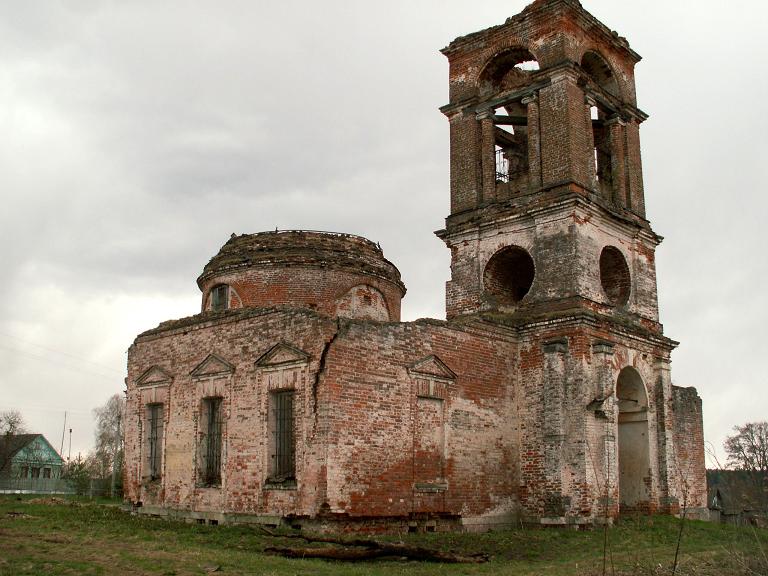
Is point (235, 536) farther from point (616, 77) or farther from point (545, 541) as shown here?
point (616, 77)

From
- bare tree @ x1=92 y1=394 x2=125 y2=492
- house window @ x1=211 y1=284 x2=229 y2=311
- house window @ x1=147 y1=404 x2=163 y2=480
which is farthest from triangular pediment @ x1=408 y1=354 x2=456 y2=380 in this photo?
bare tree @ x1=92 y1=394 x2=125 y2=492

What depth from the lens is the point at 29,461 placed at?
58.9 meters

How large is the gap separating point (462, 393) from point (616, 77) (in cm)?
990

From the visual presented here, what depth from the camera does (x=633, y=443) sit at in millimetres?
19406

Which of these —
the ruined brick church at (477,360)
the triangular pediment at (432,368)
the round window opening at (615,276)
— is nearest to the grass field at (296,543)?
the ruined brick church at (477,360)

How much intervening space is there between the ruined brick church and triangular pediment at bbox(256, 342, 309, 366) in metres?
0.06

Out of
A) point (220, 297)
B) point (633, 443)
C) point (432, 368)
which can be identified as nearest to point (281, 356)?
point (432, 368)

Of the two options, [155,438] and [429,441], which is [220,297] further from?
[429,441]

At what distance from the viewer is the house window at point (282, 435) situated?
51.0ft

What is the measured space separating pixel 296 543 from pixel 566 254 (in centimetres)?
885

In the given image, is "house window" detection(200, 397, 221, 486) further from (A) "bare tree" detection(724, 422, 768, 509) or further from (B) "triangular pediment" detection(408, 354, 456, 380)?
(A) "bare tree" detection(724, 422, 768, 509)

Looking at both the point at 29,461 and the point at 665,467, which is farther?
the point at 29,461

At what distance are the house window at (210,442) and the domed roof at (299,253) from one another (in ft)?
19.4

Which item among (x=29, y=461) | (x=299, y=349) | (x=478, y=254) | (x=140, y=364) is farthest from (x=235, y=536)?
(x=29, y=461)
